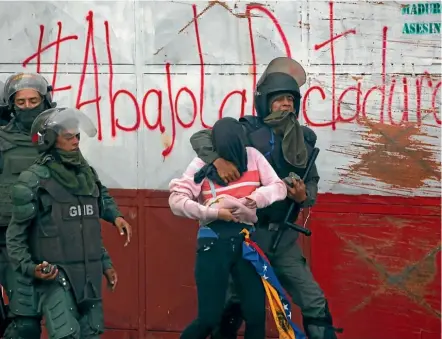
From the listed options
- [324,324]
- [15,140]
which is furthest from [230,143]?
[15,140]

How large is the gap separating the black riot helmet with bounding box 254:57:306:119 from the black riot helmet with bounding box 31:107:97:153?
1.11 meters

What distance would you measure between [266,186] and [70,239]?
114 centimetres

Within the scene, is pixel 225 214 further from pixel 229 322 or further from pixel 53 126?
pixel 53 126

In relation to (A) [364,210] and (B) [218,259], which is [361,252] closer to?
(A) [364,210]

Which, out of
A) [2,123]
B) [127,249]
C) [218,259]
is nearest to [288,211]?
[218,259]

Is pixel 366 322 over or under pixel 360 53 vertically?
under

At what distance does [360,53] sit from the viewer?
628 centimetres

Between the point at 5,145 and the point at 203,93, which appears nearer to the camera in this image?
the point at 5,145

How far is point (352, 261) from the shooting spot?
639 centimetres

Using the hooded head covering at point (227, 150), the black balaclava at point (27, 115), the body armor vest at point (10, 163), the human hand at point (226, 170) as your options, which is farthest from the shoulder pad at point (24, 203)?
the human hand at point (226, 170)

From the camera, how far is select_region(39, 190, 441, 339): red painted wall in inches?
247

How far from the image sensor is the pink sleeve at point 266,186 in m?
5.43

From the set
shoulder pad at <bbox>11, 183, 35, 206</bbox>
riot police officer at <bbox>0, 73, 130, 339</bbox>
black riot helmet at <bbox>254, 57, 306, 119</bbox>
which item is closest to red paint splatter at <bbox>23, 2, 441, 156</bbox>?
black riot helmet at <bbox>254, 57, 306, 119</bbox>

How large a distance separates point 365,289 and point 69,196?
221cm
